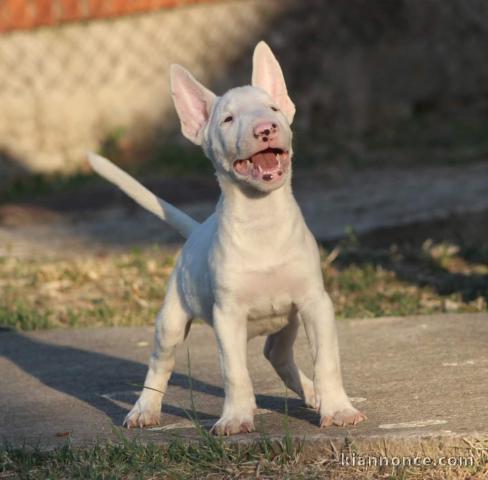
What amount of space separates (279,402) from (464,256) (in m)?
3.41

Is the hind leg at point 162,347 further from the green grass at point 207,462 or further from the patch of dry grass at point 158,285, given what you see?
the patch of dry grass at point 158,285

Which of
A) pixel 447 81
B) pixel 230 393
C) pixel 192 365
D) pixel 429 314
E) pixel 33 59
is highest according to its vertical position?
pixel 447 81

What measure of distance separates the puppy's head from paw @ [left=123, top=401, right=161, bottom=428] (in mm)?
860

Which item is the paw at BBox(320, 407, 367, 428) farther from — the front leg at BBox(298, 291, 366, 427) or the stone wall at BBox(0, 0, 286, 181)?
the stone wall at BBox(0, 0, 286, 181)

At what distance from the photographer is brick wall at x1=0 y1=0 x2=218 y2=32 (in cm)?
1208

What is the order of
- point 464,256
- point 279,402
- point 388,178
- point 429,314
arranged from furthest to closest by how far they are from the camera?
point 388,178, point 464,256, point 429,314, point 279,402

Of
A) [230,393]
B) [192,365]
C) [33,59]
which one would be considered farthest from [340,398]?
[33,59]

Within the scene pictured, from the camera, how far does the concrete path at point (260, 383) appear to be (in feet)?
13.4

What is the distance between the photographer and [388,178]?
11.1 m

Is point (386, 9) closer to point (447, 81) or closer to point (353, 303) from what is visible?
point (447, 81)

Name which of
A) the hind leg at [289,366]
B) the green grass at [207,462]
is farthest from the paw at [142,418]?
the hind leg at [289,366]

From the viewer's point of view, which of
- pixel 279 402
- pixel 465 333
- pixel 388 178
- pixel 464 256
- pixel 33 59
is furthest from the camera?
pixel 33 59

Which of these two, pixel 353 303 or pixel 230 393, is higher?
pixel 353 303

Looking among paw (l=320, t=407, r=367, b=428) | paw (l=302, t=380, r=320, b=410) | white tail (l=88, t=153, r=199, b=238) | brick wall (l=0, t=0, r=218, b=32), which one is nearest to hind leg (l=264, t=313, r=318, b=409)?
paw (l=302, t=380, r=320, b=410)
